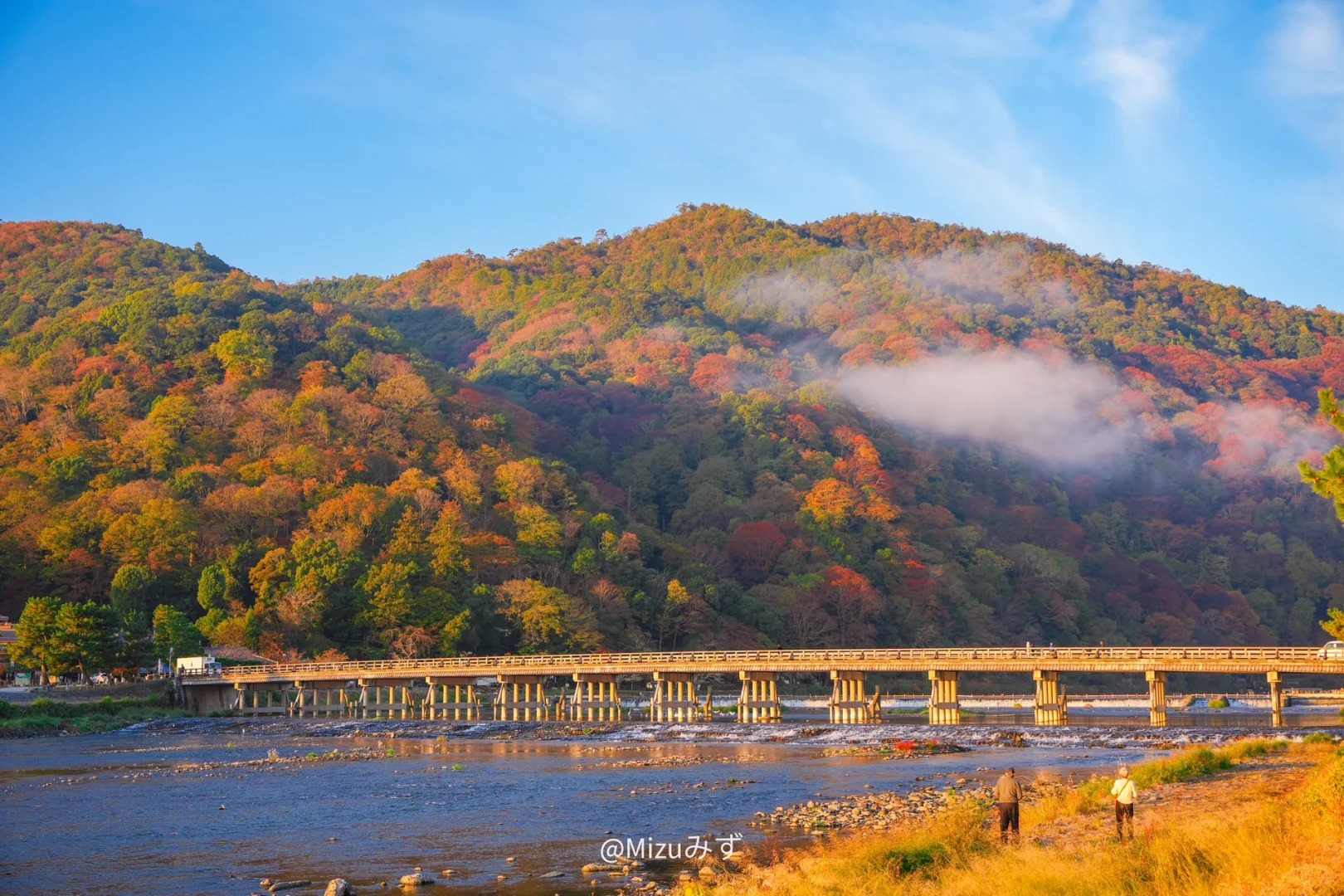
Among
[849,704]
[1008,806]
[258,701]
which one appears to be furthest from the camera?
[258,701]

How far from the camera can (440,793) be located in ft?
113

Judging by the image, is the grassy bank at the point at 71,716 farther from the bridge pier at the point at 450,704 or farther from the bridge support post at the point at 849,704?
the bridge support post at the point at 849,704

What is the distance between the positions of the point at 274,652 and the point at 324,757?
111ft

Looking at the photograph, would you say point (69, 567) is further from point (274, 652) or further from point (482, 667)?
point (482, 667)

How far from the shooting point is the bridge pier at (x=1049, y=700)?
5062cm

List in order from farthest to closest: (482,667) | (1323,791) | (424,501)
Answer: 1. (424,501)
2. (482,667)
3. (1323,791)

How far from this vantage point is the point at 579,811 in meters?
29.8

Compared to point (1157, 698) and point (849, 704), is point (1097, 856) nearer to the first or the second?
point (1157, 698)

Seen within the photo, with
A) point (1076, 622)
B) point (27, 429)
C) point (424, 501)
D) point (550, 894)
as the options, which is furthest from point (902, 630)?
point (550, 894)

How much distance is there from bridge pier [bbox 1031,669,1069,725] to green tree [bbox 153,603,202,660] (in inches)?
1979

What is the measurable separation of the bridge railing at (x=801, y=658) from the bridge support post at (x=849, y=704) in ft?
3.71

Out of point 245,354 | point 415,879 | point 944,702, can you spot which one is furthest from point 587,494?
point 415,879

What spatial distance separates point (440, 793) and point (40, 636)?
44.0 m

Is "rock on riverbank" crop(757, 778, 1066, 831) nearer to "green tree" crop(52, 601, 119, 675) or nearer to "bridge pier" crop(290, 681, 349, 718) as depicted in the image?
"bridge pier" crop(290, 681, 349, 718)
